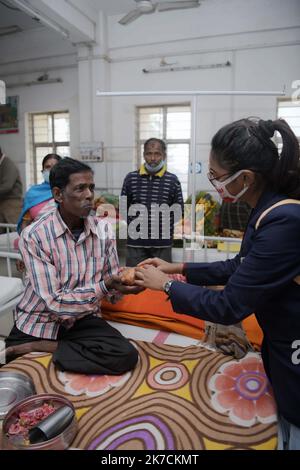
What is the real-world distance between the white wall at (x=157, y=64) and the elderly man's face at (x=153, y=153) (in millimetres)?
2569

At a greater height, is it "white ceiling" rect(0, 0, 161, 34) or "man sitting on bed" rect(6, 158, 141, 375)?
"white ceiling" rect(0, 0, 161, 34)

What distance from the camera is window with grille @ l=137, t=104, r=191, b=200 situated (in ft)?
21.6

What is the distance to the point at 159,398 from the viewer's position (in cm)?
162

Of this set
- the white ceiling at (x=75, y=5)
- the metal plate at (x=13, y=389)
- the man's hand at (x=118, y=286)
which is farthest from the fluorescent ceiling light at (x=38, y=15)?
the metal plate at (x=13, y=389)

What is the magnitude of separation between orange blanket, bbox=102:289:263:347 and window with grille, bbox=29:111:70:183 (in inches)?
217

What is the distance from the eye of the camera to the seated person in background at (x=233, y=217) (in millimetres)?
4441

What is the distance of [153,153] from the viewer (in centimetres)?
369

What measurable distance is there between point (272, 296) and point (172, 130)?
5.88 metres

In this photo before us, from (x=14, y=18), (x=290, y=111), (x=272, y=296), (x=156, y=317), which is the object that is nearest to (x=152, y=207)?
(x=156, y=317)

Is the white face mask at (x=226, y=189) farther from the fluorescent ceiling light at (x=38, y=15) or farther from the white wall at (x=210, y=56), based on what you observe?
the white wall at (x=210, y=56)

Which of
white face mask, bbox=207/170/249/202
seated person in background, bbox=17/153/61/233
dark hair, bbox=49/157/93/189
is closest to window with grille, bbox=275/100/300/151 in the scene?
seated person in background, bbox=17/153/61/233

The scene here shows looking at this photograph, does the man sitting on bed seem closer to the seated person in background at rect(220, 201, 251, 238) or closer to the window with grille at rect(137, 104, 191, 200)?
the seated person in background at rect(220, 201, 251, 238)
